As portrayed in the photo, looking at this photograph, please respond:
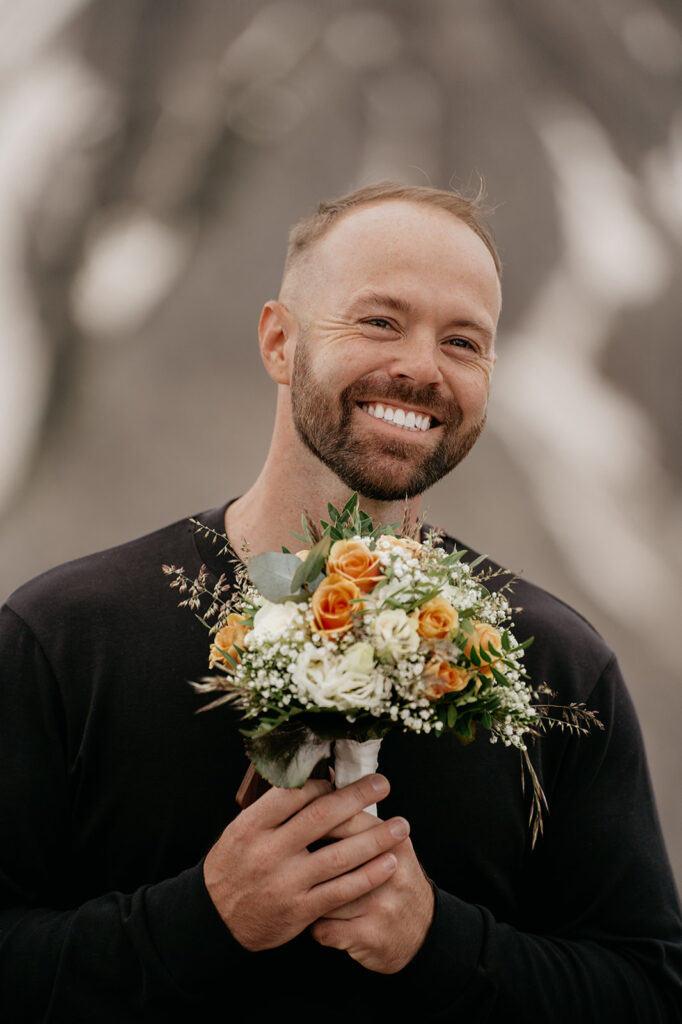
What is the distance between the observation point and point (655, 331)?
12.0ft

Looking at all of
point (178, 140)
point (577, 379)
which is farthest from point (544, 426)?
point (178, 140)

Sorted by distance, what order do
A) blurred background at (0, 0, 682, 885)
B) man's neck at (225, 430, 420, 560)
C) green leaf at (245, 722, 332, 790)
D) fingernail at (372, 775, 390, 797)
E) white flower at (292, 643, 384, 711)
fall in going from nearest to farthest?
Result: 1. white flower at (292, 643, 384, 711)
2. green leaf at (245, 722, 332, 790)
3. fingernail at (372, 775, 390, 797)
4. man's neck at (225, 430, 420, 560)
5. blurred background at (0, 0, 682, 885)

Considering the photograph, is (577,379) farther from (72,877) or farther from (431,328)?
(72,877)

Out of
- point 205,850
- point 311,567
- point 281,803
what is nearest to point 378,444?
point 311,567

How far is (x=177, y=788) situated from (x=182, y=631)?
0.29 m

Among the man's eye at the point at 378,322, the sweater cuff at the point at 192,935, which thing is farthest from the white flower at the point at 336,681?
the man's eye at the point at 378,322

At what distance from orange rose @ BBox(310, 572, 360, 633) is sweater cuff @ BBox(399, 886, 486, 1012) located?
0.59 meters

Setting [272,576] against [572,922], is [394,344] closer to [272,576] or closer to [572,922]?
[272,576]

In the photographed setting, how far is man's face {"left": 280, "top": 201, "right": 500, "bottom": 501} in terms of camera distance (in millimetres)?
1946

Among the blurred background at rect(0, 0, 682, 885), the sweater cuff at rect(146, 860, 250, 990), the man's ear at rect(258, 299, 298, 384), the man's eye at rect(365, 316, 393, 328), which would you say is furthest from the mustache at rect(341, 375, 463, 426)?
the blurred background at rect(0, 0, 682, 885)

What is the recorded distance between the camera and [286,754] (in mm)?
1470

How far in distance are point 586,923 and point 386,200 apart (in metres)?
1.49

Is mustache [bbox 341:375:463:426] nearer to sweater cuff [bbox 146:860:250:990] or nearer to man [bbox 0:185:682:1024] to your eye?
man [bbox 0:185:682:1024]

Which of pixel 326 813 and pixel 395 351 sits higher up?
pixel 395 351
